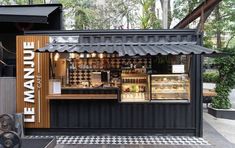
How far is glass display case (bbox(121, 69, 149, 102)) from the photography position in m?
8.05

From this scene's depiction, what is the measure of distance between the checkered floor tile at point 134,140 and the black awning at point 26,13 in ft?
10.5

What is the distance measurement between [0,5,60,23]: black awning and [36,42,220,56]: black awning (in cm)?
110

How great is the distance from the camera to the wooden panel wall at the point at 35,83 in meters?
7.75

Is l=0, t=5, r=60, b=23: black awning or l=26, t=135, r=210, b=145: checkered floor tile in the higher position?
l=0, t=5, r=60, b=23: black awning

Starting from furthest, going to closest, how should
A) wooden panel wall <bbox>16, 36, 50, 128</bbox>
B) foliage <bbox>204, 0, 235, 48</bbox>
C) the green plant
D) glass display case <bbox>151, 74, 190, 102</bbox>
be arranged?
foliage <bbox>204, 0, 235, 48</bbox> → the green plant → glass display case <bbox>151, 74, 190, 102</bbox> → wooden panel wall <bbox>16, 36, 50, 128</bbox>

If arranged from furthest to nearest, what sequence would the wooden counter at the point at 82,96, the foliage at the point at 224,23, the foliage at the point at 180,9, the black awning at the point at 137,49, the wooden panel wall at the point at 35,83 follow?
the foliage at the point at 180,9
the foliage at the point at 224,23
the wooden panel wall at the point at 35,83
the wooden counter at the point at 82,96
the black awning at the point at 137,49

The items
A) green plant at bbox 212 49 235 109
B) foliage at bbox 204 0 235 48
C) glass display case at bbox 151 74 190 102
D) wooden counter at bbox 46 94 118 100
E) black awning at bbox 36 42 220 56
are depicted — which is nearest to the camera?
black awning at bbox 36 42 220 56

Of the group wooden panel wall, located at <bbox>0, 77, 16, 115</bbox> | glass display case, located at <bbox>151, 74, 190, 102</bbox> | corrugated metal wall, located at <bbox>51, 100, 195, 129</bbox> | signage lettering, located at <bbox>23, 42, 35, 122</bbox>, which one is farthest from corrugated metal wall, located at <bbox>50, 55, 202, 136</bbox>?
wooden panel wall, located at <bbox>0, 77, 16, 115</bbox>

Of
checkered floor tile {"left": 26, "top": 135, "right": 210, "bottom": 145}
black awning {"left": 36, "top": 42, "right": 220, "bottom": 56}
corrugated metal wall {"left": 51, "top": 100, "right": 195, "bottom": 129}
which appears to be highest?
black awning {"left": 36, "top": 42, "right": 220, "bottom": 56}

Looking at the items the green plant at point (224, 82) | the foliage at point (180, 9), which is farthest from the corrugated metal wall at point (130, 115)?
the foliage at point (180, 9)

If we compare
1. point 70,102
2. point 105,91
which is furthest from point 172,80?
point 70,102

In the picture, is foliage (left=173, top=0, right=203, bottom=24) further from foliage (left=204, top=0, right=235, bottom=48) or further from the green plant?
the green plant

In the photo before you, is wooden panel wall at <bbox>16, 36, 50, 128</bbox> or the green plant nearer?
wooden panel wall at <bbox>16, 36, 50, 128</bbox>

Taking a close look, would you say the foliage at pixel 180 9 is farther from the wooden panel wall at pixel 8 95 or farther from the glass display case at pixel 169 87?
the wooden panel wall at pixel 8 95
